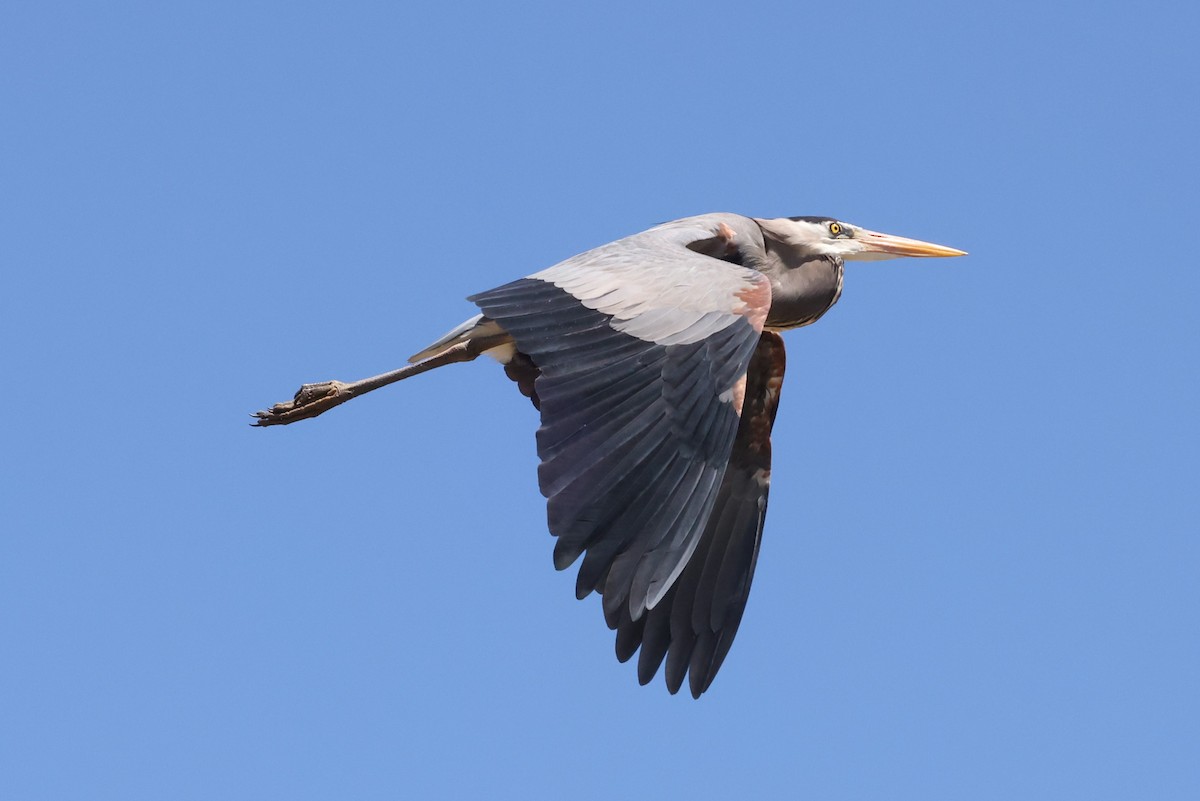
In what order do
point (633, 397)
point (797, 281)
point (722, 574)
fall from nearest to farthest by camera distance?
point (633, 397) → point (722, 574) → point (797, 281)

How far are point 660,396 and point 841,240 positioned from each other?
9.96ft

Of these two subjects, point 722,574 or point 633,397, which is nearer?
point 633,397

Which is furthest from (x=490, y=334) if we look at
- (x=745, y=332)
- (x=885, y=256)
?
(x=885, y=256)

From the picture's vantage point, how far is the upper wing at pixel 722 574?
9.12 m

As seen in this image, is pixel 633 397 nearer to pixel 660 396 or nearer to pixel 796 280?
pixel 660 396

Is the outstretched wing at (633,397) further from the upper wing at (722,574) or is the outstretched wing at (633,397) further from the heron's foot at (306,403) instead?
the heron's foot at (306,403)

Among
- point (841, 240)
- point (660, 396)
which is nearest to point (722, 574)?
point (660, 396)

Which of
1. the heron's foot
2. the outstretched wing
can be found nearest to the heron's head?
the outstretched wing

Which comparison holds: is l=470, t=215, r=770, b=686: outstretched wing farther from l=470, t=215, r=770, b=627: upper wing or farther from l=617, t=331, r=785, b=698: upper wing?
l=617, t=331, r=785, b=698: upper wing

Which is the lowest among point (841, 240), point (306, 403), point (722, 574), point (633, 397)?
point (722, 574)

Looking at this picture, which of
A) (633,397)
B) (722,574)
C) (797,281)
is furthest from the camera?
(797,281)

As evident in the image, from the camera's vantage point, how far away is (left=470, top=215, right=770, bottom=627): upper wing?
24.9 feet

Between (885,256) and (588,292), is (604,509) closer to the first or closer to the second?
(588,292)

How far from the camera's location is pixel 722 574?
946 cm
